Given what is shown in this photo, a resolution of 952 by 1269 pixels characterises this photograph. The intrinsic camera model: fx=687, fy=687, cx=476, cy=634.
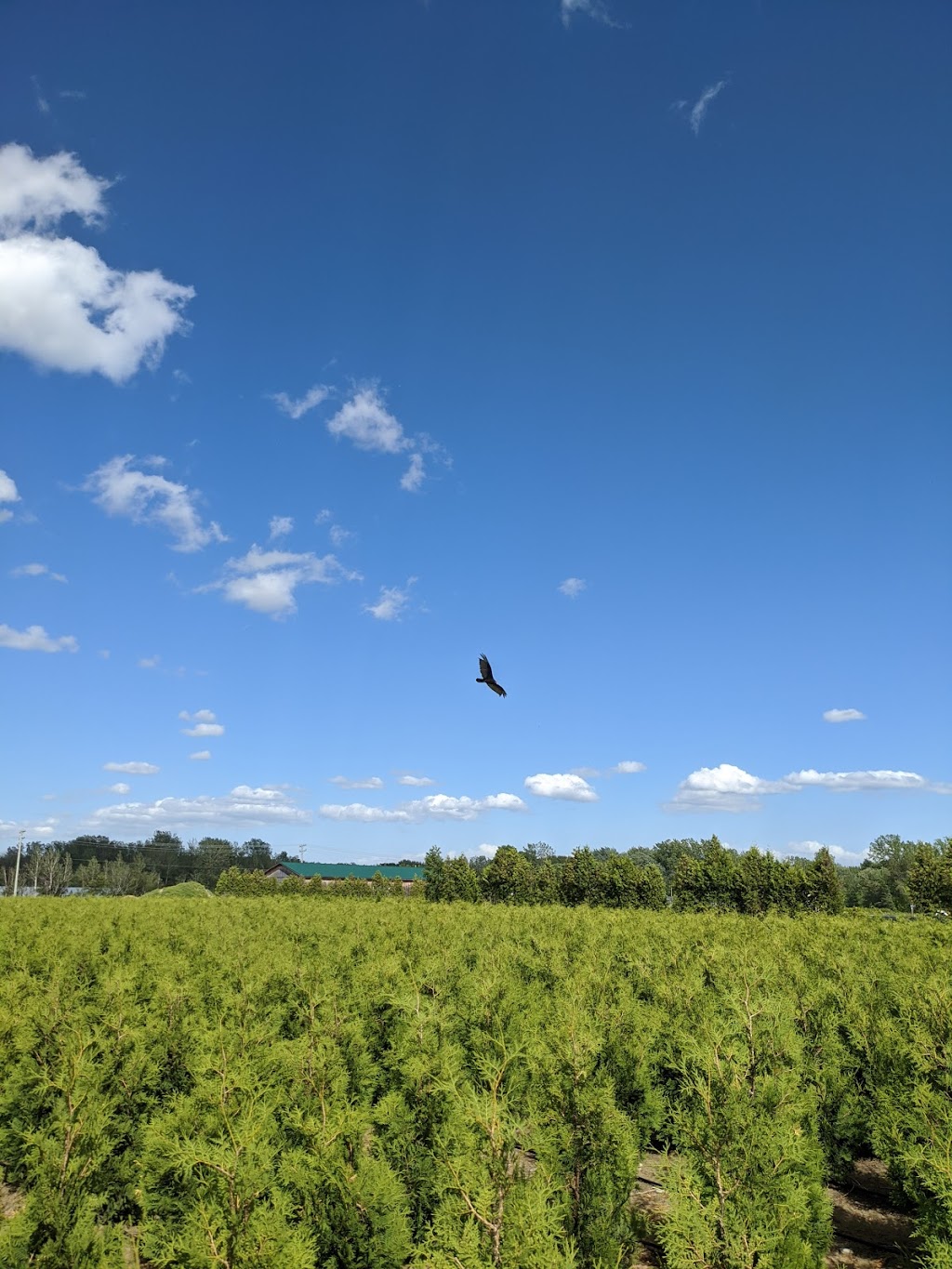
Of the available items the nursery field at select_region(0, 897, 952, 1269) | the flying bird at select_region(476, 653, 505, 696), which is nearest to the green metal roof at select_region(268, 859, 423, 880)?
the nursery field at select_region(0, 897, 952, 1269)

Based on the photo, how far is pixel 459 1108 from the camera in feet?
16.5

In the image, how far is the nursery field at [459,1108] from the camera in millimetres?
4426

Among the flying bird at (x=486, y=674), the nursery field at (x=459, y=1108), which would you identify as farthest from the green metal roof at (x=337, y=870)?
the flying bird at (x=486, y=674)

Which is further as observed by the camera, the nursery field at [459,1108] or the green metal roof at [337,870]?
the green metal roof at [337,870]

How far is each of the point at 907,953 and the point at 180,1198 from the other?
14615mm

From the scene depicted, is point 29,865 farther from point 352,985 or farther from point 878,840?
point 878,840

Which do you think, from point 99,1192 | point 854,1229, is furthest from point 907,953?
point 99,1192

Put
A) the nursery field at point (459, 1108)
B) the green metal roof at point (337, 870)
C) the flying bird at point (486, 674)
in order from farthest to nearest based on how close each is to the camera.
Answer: the green metal roof at point (337, 870), the flying bird at point (486, 674), the nursery field at point (459, 1108)

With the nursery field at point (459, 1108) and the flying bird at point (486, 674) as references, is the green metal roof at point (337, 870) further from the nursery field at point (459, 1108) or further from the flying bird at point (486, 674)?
the flying bird at point (486, 674)

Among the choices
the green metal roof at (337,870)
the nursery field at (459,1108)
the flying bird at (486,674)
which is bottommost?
the green metal roof at (337,870)

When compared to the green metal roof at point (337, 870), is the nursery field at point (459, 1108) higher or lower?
higher

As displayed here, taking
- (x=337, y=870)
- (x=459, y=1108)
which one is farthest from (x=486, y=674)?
(x=337, y=870)

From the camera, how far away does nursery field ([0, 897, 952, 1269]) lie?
4426 millimetres

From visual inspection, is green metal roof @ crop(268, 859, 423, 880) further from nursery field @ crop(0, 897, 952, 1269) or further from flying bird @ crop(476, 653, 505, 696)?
flying bird @ crop(476, 653, 505, 696)
